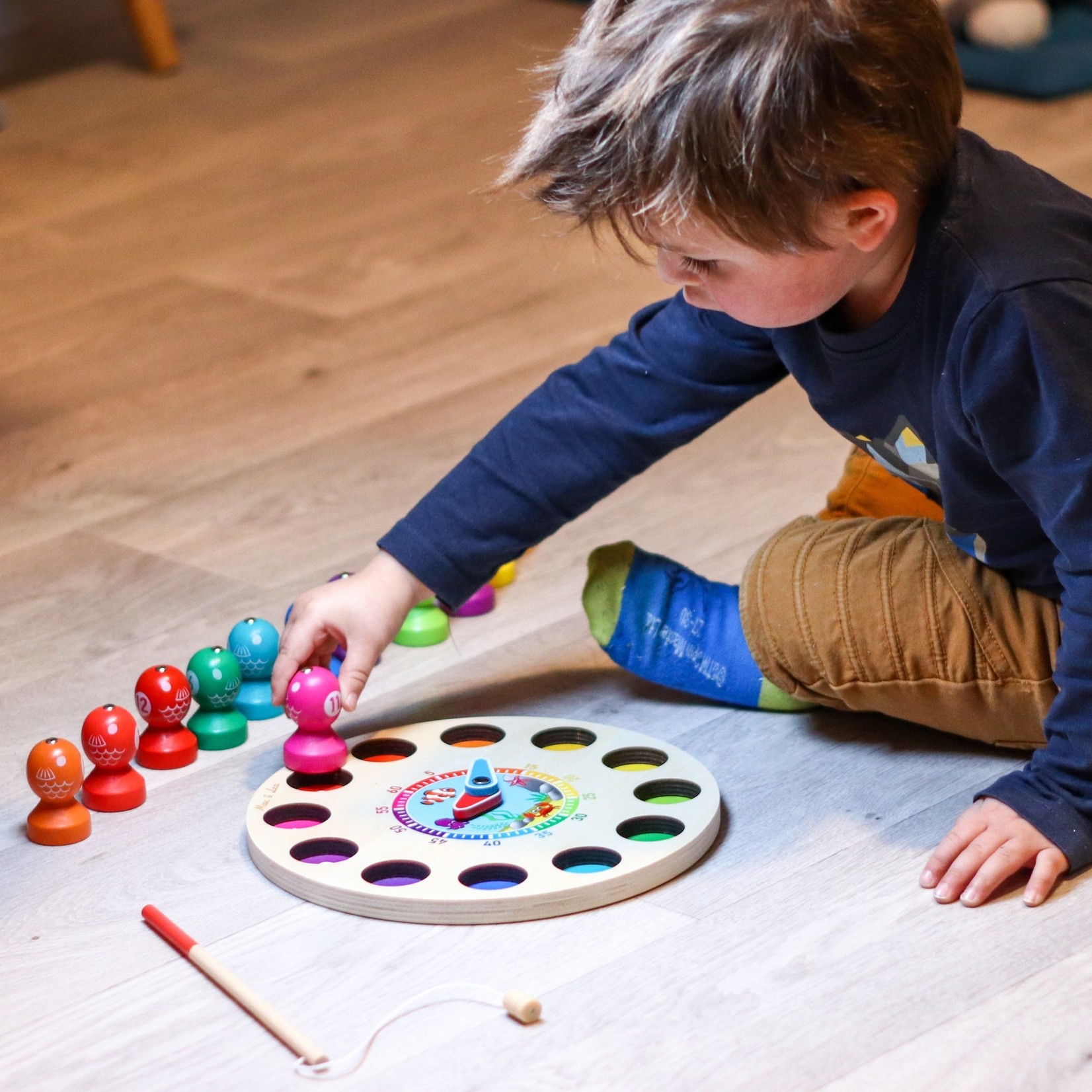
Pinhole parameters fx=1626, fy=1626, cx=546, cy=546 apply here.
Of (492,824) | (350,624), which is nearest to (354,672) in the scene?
(350,624)

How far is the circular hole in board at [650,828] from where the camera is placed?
0.87 meters

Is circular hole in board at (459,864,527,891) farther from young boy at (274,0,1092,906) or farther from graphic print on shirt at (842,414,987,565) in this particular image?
graphic print on shirt at (842,414,987,565)

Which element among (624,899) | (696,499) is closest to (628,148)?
(624,899)

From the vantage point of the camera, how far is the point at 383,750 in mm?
973

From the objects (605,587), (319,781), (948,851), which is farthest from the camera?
(605,587)

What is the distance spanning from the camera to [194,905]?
0.84 meters

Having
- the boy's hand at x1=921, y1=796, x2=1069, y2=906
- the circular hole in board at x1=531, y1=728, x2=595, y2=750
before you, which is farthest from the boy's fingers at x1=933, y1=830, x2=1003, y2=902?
the circular hole in board at x1=531, y1=728, x2=595, y2=750

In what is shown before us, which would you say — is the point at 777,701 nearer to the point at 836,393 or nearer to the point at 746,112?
the point at 836,393

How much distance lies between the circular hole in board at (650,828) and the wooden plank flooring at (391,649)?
0.08 feet

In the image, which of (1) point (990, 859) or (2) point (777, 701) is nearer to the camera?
(1) point (990, 859)

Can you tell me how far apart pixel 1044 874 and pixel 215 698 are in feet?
1.61

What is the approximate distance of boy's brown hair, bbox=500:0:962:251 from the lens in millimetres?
729

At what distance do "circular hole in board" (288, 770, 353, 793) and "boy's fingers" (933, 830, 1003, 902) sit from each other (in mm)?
333

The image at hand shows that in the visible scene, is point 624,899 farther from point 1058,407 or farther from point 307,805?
point 1058,407
